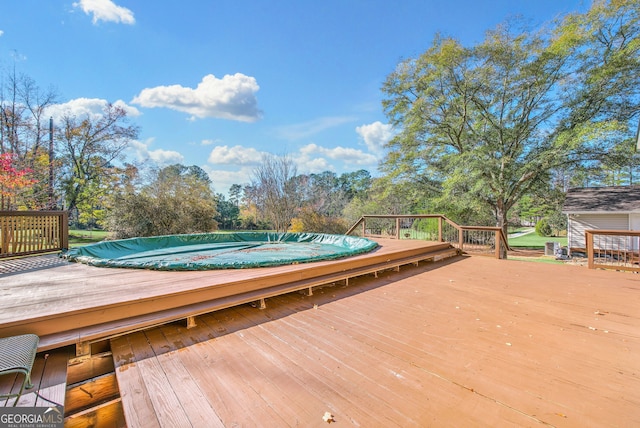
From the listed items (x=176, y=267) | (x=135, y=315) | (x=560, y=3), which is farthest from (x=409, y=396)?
(x=560, y=3)

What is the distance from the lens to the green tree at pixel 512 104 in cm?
913

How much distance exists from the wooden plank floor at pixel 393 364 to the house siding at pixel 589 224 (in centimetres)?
1209

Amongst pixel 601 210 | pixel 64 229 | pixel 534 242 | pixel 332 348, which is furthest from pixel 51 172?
pixel 534 242

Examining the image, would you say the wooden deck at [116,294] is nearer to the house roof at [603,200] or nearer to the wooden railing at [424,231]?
the wooden railing at [424,231]

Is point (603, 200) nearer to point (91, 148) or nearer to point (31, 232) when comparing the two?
point (31, 232)

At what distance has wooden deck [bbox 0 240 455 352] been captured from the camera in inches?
70.0

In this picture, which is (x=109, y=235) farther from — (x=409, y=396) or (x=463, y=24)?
(x=463, y=24)

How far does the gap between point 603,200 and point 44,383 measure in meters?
18.0

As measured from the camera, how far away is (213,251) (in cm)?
568

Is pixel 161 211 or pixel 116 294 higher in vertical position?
pixel 161 211

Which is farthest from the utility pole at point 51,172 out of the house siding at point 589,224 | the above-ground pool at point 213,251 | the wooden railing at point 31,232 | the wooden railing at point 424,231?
the house siding at point 589,224

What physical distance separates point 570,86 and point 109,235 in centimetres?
1773

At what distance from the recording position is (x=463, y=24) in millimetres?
9758

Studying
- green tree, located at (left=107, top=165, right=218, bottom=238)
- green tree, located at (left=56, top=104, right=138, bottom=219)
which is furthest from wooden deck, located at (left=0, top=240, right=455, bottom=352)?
green tree, located at (left=56, top=104, right=138, bottom=219)
